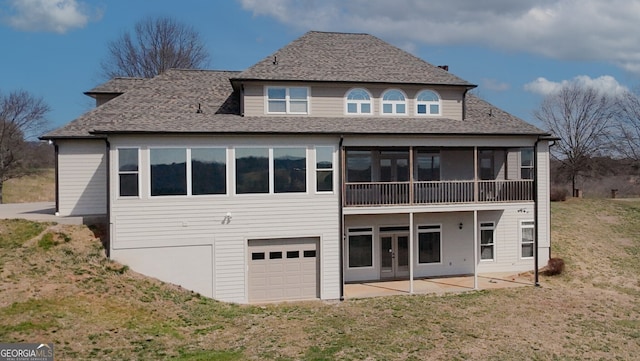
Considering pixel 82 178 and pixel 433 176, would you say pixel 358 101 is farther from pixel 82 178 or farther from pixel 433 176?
pixel 82 178

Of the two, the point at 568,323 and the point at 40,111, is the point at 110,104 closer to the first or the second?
the point at 568,323

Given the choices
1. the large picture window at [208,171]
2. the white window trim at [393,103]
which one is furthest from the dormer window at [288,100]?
the white window trim at [393,103]

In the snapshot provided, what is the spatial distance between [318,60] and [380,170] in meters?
5.19

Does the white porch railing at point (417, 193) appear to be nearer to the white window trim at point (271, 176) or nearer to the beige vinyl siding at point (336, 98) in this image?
the white window trim at point (271, 176)

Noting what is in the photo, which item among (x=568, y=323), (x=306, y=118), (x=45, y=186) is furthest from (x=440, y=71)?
(x=45, y=186)

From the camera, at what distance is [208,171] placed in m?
14.7

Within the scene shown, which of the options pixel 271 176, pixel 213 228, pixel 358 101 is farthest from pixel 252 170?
pixel 358 101

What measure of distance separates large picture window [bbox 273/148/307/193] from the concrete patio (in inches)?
171

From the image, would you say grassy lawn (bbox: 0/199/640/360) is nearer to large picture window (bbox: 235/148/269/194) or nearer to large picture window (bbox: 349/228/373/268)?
large picture window (bbox: 349/228/373/268)

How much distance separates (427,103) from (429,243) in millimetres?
5779

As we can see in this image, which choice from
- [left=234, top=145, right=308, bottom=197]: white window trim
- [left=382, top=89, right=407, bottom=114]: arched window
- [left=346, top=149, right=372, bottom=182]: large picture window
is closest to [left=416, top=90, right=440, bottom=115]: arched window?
[left=382, top=89, right=407, bottom=114]: arched window

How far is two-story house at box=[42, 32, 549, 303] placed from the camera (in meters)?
14.5

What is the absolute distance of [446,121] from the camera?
17484mm

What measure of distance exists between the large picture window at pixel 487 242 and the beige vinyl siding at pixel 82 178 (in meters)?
15.4
